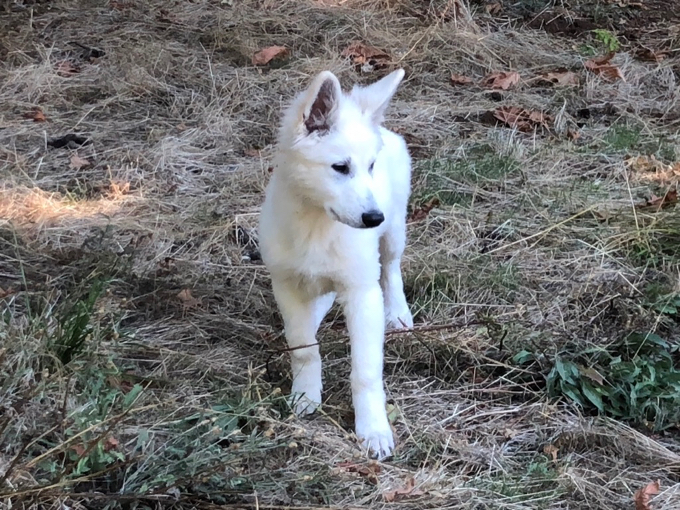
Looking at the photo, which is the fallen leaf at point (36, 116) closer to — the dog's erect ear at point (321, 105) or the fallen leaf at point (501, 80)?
the fallen leaf at point (501, 80)

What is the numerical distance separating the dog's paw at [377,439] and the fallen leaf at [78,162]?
3184 millimetres

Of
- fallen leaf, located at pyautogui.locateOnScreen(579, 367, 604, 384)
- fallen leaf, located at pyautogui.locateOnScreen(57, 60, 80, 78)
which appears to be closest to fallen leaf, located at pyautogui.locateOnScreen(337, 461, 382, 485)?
fallen leaf, located at pyautogui.locateOnScreen(579, 367, 604, 384)

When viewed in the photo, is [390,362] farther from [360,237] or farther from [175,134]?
[175,134]

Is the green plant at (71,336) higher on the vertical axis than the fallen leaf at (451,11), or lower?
higher

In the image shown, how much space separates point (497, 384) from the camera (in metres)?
3.39

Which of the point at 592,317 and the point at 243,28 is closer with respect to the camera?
the point at 592,317

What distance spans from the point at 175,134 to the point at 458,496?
3983mm

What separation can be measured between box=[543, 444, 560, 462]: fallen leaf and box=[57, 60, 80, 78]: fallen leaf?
17.2 ft

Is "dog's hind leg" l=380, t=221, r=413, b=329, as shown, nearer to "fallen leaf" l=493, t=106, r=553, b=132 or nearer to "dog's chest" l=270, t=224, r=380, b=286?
"dog's chest" l=270, t=224, r=380, b=286

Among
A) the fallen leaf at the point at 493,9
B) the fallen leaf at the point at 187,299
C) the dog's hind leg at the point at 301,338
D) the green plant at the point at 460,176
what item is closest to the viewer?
the dog's hind leg at the point at 301,338

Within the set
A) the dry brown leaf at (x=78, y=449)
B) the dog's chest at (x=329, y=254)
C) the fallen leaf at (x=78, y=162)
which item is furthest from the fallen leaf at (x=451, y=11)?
the dry brown leaf at (x=78, y=449)

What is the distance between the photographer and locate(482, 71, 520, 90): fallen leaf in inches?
268

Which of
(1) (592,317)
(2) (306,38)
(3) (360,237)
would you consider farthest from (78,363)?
(2) (306,38)

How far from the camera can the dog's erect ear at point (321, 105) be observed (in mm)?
2932
